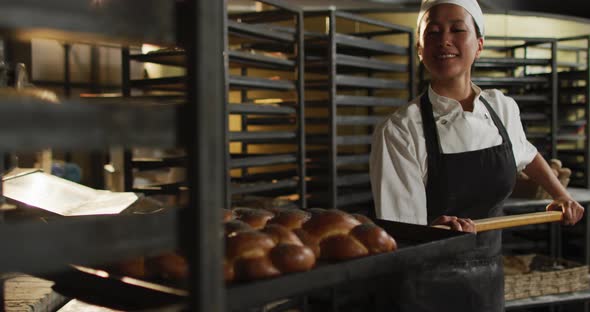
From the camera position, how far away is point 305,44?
11.8 feet

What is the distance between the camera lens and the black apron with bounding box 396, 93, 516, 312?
1929 mm

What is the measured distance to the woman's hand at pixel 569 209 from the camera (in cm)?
196

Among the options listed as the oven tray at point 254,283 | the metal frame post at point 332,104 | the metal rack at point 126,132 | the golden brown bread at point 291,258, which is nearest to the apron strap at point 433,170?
the oven tray at point 254,283

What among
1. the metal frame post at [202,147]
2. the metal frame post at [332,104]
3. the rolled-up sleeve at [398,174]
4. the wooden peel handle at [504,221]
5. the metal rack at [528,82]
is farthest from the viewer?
the metal rack at [528,82]

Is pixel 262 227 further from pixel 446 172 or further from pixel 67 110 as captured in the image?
pixel 446 172

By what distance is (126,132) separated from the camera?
0.58 metres

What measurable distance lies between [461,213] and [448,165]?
0.58 feet

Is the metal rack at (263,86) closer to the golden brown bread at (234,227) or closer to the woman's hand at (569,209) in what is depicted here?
the woman's hand at (569,209)

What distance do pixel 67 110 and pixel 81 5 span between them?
10 cm

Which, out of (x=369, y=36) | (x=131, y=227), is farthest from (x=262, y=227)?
(x=369, y=36)

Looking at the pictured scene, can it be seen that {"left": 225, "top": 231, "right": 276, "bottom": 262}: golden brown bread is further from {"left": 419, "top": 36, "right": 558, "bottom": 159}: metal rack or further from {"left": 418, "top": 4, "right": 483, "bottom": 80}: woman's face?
{"left": 419, "top": 36, "right": 558, "bottom": 159}: metal rack

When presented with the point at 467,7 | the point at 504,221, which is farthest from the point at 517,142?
the point at 504,221

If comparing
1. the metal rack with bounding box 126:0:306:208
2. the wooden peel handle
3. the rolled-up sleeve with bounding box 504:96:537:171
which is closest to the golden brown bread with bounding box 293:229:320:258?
the wooden peel handle

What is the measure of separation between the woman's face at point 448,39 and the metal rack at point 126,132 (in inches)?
55.2
